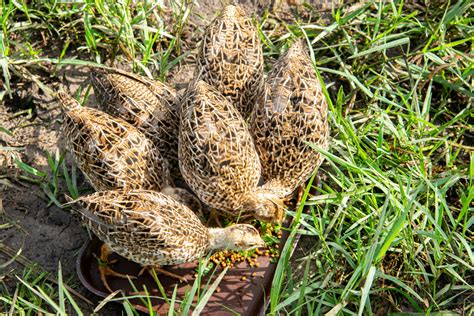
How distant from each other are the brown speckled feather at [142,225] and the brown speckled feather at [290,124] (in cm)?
78

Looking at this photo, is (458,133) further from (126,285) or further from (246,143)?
(126,285)

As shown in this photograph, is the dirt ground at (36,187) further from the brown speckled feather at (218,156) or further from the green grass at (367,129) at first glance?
the brown speckled feather at (218,156)

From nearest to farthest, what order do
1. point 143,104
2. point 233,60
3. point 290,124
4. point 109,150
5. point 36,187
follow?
point 109,150
point 290,124
point 143,104
point 233,60
point 36,187

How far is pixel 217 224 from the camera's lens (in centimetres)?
473

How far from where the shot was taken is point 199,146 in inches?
168

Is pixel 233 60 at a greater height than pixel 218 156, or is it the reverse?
pixel 233 60

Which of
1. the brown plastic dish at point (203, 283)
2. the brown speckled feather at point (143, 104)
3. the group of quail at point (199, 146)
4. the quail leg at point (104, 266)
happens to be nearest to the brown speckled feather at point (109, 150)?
the group of quail at point (199, 146)

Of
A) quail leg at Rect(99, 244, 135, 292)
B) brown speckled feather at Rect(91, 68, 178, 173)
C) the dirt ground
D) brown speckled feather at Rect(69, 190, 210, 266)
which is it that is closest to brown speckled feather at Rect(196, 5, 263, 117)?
brown speckled feather at Rect(91, 68, 178, 173)

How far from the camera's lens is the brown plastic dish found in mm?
4219

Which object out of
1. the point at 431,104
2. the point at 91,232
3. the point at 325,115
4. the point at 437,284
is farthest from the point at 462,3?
the point at 91,232

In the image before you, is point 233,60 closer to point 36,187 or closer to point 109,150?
point 109,150

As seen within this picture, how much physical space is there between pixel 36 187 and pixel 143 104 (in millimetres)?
1108

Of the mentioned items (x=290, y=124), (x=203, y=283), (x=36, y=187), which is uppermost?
(x=290, y=124)

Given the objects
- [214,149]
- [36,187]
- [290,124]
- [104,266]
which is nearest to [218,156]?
[214,149]
